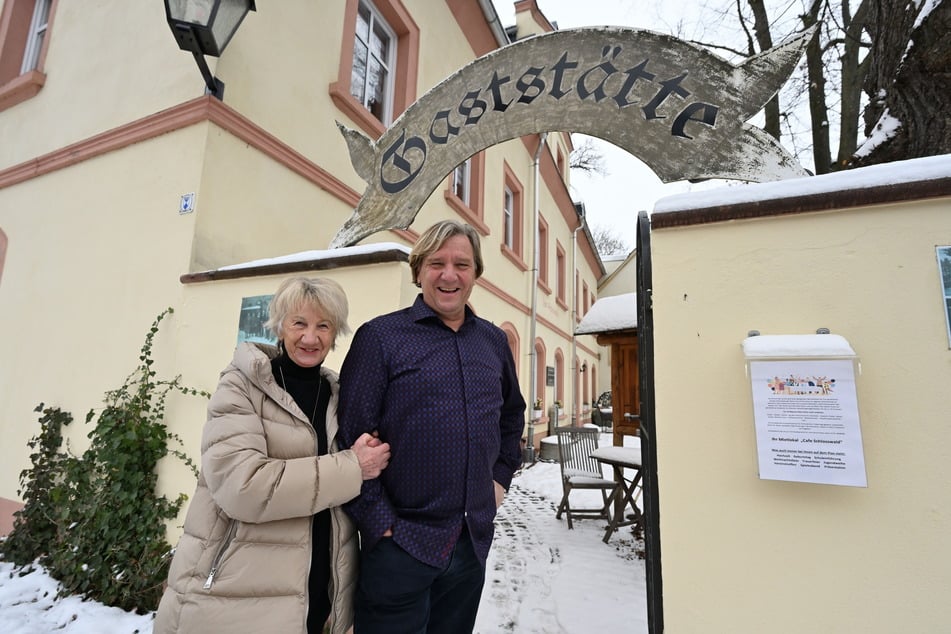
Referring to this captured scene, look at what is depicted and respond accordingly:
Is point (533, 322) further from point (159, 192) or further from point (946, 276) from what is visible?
point (946, 276)

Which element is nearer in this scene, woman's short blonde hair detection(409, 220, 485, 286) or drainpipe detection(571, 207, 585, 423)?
woman's short blonde hair detection(409, 220, 485, 286)

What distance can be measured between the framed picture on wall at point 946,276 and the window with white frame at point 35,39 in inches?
344

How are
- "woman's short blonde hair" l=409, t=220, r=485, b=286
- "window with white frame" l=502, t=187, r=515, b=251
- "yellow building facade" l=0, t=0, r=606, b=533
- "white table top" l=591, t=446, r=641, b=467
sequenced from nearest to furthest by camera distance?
"woman's short blonde hair" l=409, t=220, r=485, b=286, "yellow building facade" l=0, t=0, r=606, b=533, "white table top" l=591, t=446, r=641, b=467, "window with white frame" l=502, t=187, r=515, b=251

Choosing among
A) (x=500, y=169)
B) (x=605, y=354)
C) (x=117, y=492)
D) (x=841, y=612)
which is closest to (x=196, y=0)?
(x=117, y=492)

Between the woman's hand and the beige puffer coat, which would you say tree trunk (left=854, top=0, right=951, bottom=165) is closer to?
the woman's hand

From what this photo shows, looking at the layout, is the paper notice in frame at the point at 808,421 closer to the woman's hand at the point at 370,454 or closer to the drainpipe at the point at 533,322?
the woman's hand at the point at 370,454

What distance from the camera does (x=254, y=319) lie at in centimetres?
299

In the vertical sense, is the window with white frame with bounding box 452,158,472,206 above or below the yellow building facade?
above

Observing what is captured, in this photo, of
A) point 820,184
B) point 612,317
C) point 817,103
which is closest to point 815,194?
point 820,184

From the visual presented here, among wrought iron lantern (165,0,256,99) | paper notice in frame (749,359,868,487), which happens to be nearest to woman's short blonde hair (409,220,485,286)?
paper notice in frame (749,359,868,487)

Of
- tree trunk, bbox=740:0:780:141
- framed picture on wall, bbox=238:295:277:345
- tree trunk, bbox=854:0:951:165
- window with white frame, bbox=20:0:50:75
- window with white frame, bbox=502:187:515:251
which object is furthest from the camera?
window with white frame, bbox=502:187:515:251

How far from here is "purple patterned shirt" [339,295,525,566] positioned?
4.61 ft

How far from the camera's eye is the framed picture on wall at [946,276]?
1.45 m

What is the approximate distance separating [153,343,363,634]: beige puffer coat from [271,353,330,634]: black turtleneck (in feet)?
0.25
